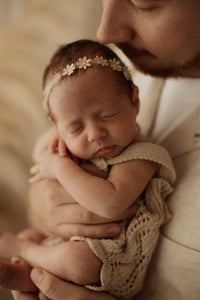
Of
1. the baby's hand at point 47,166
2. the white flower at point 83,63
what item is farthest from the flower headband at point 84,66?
the baby's hand at point 47,166

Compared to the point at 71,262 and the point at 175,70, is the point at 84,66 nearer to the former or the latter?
the point at 175,70

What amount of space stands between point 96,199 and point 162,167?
0.15 m

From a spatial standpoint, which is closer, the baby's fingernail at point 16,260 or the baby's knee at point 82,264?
the baby's knee at point 82,264

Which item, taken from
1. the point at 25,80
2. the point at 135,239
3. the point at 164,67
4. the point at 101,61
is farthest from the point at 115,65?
the point at 25,80

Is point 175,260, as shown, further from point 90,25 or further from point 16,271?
point 90,25

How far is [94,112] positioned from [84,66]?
0.08 metres

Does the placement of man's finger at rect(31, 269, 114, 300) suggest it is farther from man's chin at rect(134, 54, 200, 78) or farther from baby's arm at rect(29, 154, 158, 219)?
man's chin at rect(134, 54, 200, 78)

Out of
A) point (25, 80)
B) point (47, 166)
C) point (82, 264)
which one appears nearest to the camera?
point (82, 264)

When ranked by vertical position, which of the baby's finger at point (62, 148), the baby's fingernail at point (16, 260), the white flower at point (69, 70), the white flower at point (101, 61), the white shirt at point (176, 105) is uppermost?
the white flower at point (69, 70)

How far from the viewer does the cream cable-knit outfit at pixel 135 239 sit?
91cm

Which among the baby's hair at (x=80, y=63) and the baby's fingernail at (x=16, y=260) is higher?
the baby's hair at (x=80, y=63)

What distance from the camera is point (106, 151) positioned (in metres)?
0.93

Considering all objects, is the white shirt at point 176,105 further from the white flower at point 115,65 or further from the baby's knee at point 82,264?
the baby's knee at point 82,264

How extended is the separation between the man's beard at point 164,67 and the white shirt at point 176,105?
3 cm
